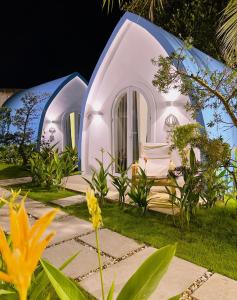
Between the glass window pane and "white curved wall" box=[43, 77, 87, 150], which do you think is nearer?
the glass window pane

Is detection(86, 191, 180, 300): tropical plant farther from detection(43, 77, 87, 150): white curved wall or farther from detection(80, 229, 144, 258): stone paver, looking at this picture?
detection(43, 77, 87, 150): white curved wall

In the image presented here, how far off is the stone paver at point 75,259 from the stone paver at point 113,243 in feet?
0.51

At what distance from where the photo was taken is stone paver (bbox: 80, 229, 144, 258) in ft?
12.4

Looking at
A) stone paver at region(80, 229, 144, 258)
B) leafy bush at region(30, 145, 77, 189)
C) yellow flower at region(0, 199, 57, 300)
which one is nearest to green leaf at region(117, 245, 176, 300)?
yellow flower at region(0, 199, 57, 300)

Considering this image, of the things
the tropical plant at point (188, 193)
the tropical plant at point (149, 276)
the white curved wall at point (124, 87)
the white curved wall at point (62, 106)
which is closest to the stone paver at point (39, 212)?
the tropical plant at point (188, 193)

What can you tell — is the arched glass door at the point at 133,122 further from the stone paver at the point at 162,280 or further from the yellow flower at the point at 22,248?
the yellow flower at the point at 22,248

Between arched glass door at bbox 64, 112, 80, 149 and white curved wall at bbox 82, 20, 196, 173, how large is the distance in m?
4.31

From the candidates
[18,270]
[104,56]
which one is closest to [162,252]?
[18,270]

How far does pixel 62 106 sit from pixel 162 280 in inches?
450

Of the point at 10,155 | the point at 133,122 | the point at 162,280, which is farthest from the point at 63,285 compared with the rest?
the point at 10,155

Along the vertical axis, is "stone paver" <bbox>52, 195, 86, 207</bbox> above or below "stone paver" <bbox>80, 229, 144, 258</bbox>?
above

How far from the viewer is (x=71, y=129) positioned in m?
14.2

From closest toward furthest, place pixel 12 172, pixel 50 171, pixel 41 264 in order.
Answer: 1. pixel 41 264
2. pixel 50 171
3. pixel 12 172

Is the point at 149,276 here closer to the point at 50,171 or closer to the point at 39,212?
the point at 39,212
